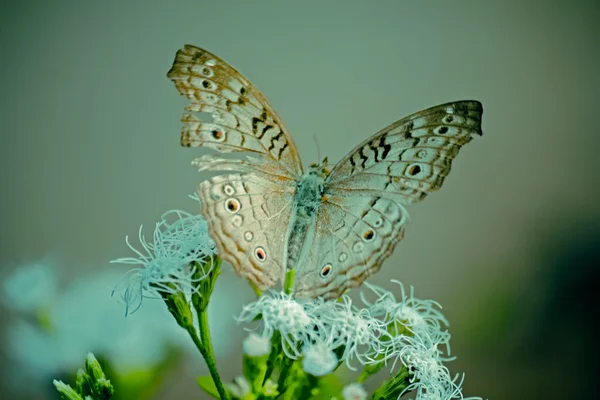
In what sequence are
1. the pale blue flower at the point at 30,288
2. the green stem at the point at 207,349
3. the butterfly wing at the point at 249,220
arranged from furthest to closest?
the pale blue flower at the point at 30,288, the butterfly wing at the point at 249,220, the green stem at the point at 207,349

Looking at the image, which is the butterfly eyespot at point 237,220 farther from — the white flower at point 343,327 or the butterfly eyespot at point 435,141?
the butterfly eyespot at point 435,141

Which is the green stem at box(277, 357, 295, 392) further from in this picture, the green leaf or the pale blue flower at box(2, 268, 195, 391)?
the pale blue flower at box(2, 268, 195, 391)

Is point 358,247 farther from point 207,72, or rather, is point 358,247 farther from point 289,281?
point 207,72

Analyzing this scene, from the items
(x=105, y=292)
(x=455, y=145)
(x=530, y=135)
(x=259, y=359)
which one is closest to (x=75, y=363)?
(x=105, y=292)

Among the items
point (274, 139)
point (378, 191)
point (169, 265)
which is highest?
point (274, 139)

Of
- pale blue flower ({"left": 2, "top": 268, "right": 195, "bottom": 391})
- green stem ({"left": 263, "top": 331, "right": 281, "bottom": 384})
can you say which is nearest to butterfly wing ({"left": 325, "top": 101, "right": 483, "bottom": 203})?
green stem ({"left": 263, "top": 331, "right": 281, "bottom": 384})

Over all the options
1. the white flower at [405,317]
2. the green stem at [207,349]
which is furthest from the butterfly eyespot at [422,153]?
the green stem at [207,349]

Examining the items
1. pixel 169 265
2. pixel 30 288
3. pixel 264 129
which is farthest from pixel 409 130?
pixel 30 288
